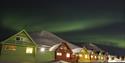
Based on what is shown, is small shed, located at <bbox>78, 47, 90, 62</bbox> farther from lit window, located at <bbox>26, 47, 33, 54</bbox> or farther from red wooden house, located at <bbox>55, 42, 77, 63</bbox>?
lit window, located at <bbox>26, 47, 33, 54</bbox>

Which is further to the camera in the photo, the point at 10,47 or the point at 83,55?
the point at 83,55

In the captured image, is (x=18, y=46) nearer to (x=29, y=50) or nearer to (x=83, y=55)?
(x=29, y=50)

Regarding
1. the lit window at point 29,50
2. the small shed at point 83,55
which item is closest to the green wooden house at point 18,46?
the lit window at point 29,50

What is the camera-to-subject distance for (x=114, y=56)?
447 ft

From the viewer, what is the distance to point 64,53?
73.1 metres

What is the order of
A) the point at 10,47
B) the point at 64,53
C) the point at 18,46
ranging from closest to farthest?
the point at 10,47, the point at 18,46, the point at 64,53

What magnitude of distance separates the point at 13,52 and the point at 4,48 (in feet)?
8.48

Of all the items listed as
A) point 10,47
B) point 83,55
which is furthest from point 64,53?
point 10,47

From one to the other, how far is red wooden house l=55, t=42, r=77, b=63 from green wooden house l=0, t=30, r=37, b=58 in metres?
14.9

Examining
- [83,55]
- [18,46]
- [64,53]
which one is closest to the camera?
[18,46]

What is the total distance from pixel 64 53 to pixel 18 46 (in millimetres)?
23977

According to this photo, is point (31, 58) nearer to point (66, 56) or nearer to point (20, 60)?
point (20, 60)

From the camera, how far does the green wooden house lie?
1986 inches

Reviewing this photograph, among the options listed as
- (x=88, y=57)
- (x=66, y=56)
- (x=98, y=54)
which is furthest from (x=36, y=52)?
(x=98, y=54)
